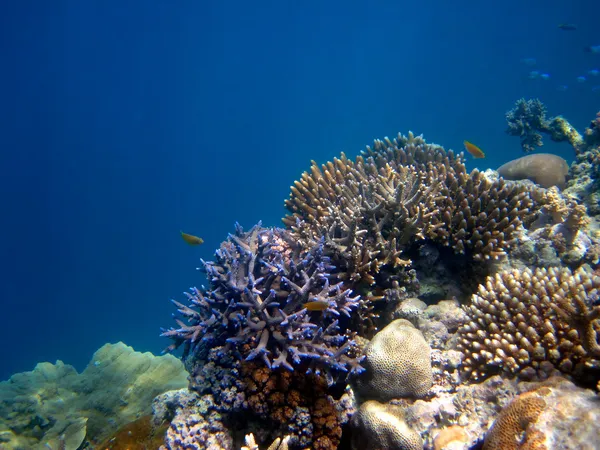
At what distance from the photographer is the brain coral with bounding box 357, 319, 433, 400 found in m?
3.70

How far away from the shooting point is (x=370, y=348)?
396 cm

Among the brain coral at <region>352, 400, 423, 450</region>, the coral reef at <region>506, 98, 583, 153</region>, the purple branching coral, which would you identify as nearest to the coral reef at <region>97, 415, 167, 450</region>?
the purple branching coral

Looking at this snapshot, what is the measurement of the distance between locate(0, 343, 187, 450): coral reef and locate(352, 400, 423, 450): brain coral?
203 inches

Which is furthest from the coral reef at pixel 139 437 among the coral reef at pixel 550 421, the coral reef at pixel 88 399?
the coral reef at pixel 550 421

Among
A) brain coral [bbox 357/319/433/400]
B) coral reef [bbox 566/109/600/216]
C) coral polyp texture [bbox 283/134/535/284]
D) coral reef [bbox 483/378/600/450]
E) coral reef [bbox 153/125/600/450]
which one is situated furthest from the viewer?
coral reef [bbox 566/109/600/216]

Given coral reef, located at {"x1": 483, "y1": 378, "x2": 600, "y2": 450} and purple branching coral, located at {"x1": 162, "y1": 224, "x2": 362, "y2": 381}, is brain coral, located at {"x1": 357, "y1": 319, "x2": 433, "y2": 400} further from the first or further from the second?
coral reef, located at {"x1": 483, "y1": 378, "x2": 600, "y2": 450}

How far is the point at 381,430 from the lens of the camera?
3473 millimetres

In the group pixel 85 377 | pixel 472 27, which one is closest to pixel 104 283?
pixel 85 377

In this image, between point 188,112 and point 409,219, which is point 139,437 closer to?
point 409,219

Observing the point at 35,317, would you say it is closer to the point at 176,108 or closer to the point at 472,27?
the point at 176,108

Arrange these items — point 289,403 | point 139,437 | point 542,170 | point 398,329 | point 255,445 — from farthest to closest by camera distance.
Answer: point 542,170 < point 139,437 < point 398,329 < point 289,403 < point 255,445

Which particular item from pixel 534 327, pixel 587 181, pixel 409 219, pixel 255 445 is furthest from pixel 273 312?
pixel 587 181

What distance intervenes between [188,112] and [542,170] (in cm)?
12982

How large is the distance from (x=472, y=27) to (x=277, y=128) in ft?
248
